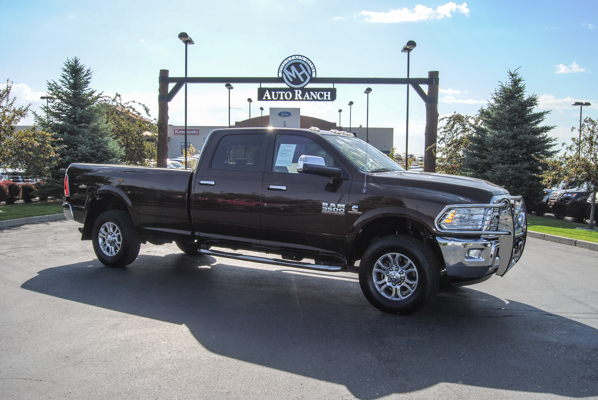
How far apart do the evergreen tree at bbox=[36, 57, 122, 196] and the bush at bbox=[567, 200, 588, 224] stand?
19411mm

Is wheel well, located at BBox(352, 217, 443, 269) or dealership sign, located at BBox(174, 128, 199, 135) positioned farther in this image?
dealership sign, located at BBox(174, 128, 199, 135)

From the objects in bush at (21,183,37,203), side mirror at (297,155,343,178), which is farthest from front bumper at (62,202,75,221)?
bush at (21,183,37,203)

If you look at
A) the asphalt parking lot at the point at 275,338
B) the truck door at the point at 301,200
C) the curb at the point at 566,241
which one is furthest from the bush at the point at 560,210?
the truck door at the point at 301,200

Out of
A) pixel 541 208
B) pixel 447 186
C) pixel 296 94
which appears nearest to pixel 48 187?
pixel 296 94

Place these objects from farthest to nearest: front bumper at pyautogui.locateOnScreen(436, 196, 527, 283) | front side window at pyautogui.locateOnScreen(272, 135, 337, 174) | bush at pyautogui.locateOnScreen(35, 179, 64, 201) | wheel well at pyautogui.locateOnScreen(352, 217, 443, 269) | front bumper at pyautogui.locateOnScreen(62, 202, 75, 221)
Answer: bush at pyautogui.locateOnScreen(35, 179, 64, 201)
front bumper at pyautogui.locateOnScreen(62, 202, 75, 221)
front side window at pyautogui.locateOnScreen(272, 135, 337, 174)
wheel well at pyautogui.locateOnScreen(352, 217, 443, 269)
front bumper at pyautogui.locateOnScreen(436, 196, 527, 283)

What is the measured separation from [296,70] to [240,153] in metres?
13.1

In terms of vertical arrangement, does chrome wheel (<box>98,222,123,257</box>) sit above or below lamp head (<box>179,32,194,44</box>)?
below

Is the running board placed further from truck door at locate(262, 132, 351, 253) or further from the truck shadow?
the truck shadow

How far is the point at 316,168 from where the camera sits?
16.5 ft

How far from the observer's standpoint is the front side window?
5609 mm

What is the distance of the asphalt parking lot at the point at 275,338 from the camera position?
10.7 ft

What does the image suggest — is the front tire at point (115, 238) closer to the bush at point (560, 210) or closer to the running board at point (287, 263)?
the running board at point (287, 263)

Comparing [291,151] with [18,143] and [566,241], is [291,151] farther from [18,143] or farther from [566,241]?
[18,143]

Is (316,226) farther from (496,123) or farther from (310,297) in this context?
(496,123)
